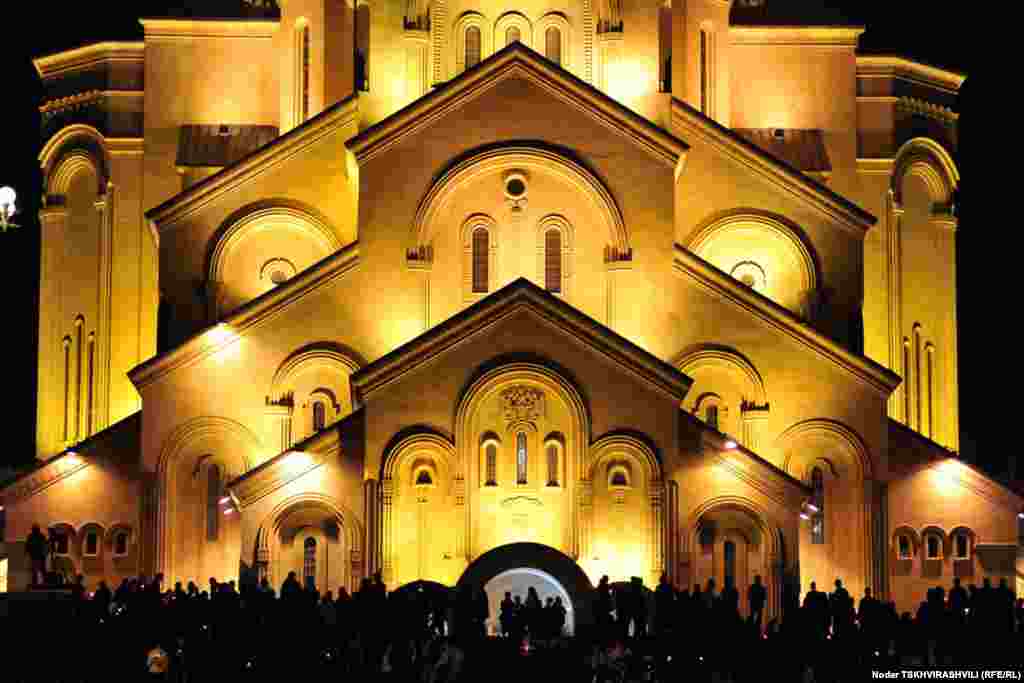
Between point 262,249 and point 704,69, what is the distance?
1361 centimetres

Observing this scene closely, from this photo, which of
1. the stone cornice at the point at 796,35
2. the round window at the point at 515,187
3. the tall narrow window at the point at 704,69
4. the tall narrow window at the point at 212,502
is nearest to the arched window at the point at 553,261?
the round window at the point at 515,187

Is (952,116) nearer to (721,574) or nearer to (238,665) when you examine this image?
(721,574)

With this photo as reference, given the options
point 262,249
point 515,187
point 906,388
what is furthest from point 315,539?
point 906,388

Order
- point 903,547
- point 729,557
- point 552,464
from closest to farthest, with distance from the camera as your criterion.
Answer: point 552,464 → point 729,557 → point 903,547

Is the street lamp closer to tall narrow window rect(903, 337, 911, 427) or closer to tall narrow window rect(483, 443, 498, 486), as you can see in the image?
tall narrow window rect(483, 443, 498, 486)

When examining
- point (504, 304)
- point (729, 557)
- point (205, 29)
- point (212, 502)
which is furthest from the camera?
point (205, 29)

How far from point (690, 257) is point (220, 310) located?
40.3 ft

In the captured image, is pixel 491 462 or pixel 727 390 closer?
pixel 491 462

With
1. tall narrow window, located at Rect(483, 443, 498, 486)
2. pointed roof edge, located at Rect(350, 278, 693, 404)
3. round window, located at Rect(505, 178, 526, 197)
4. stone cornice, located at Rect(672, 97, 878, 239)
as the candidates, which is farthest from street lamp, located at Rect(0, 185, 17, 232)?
stone cornice, located at Rect(672, 97, 878, 239)

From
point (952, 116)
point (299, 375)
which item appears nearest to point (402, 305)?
point (299, 375)

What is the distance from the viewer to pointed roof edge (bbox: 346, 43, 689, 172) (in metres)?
58.8

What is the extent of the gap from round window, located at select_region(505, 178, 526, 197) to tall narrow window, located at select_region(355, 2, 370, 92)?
5.48 m

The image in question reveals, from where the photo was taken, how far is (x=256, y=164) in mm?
62031

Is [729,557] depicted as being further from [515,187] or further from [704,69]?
[704,69]
